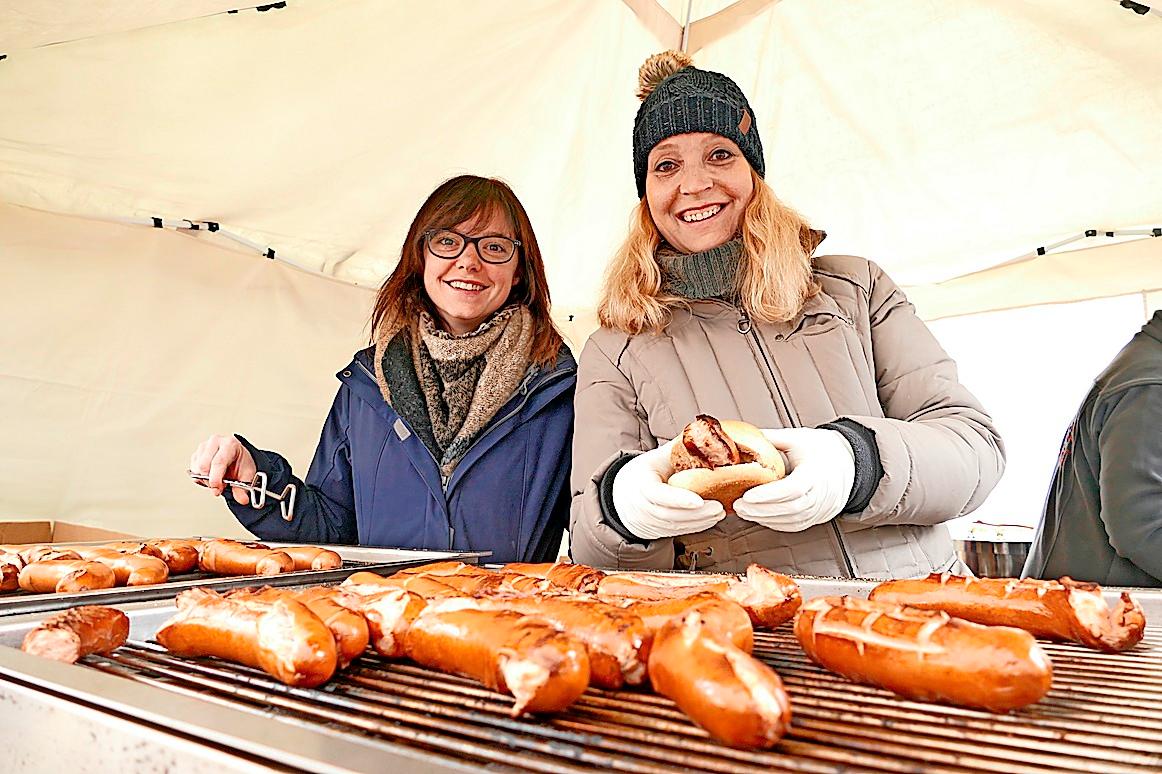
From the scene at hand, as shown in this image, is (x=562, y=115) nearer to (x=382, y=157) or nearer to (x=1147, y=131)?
(x=382, y=157)

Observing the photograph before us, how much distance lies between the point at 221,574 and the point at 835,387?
6.01ft

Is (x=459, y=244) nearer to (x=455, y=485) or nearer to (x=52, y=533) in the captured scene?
(x=455, y=485)

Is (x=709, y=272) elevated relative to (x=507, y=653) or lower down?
elevated

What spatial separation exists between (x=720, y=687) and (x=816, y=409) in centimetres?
167

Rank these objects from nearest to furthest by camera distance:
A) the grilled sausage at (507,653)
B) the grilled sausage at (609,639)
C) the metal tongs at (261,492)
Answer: the grilled sausage at (507,653) → the grilled sausage at (609,639) → the metal tongs at (261,492)

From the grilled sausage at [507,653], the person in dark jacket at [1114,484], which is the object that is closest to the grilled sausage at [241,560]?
the grilled sausage at [507,653]

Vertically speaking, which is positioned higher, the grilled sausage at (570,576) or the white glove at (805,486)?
the white glove at (805,486)

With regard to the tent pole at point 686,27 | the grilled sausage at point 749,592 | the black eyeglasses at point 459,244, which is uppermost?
the tent pole at point 686,27

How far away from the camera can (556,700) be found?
750 millimetres

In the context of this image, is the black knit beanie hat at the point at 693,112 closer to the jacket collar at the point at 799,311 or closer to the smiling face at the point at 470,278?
the jacket collar at the point at 799,311

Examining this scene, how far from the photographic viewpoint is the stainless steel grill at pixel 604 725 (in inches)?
24.1

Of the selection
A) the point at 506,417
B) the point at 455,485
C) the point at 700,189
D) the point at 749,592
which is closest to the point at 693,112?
the point at 700,189

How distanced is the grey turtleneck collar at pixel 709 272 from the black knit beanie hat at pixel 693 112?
412 millimetres

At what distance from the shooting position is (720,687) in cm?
69
